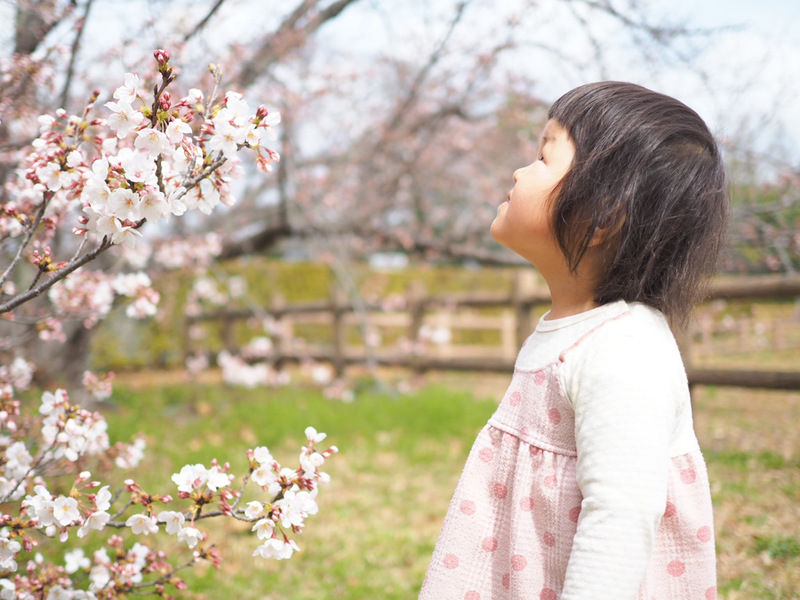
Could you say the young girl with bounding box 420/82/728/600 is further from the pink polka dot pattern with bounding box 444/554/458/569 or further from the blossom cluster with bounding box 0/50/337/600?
the blossom cluster with bounding box 0/50/337/600

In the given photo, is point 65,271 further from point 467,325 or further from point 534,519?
point 467,325

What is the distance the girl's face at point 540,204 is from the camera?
4.07ft

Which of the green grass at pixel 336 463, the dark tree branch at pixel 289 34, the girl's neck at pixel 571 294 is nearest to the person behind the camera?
the girl's neck at pixel 571 294

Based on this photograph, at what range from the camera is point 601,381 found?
1.09m

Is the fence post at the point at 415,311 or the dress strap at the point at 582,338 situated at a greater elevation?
the dress strap at the point at 582,338

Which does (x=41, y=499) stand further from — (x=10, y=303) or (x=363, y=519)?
(x=363, y=519)

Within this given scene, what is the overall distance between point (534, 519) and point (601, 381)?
295mm

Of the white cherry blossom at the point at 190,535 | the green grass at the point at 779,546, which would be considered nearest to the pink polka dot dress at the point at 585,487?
the white cherry blossom at the point at 190,535

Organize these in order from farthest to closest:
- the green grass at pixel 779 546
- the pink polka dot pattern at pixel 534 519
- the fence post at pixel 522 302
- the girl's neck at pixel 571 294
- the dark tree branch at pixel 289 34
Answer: the fence post at pixel 522 302 → the dark tree branch at pixel 289 34 → the green grass at pixel 779 546 → the girl's neck at pixel 571 294 → the pink polka dot pattern at pixel 534 519

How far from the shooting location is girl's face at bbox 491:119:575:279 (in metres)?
1.24

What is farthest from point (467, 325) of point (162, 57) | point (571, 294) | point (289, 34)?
point (162, 57)

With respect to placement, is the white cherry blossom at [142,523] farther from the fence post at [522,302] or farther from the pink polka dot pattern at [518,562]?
the fence post at [522,302]

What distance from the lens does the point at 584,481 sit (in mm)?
1072

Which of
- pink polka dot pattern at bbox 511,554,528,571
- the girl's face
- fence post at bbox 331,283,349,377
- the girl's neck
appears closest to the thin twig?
the girl's face
